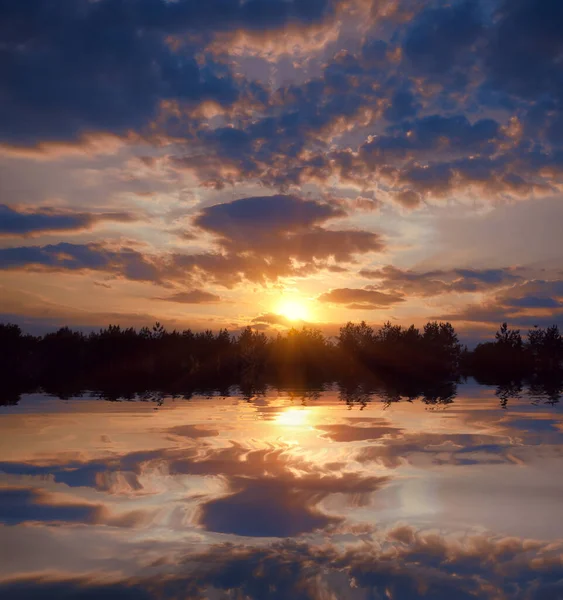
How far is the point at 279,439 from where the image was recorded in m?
12.4

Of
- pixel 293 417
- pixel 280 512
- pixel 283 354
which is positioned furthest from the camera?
pixel 283 354

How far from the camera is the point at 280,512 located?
7.25 metres

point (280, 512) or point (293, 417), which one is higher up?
point (293, 417)

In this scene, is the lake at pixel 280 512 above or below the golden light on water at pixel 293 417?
below

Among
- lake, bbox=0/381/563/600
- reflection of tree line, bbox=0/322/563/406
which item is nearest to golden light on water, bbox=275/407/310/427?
lake, bbox=0/381/563/600

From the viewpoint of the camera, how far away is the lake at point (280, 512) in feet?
17.2

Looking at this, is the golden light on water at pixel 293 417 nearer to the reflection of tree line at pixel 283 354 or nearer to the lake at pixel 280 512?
the lake at pixel 280 512

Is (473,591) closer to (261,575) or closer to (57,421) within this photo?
(261,575)

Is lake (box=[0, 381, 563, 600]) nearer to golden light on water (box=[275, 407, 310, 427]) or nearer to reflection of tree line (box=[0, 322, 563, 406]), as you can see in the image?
golden light on water (box=[275, 407, 310, 427])

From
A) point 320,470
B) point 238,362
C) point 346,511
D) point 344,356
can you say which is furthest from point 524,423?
point 344,356

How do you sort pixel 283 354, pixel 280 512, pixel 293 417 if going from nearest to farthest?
pixel 280 512, pixel 293 417, pixel 283 354

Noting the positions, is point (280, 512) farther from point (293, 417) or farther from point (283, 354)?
point (283, 354)

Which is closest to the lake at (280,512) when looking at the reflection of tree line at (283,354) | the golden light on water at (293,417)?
the golden light on water at (293,417)

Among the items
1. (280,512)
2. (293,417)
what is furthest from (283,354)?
(280,512)
